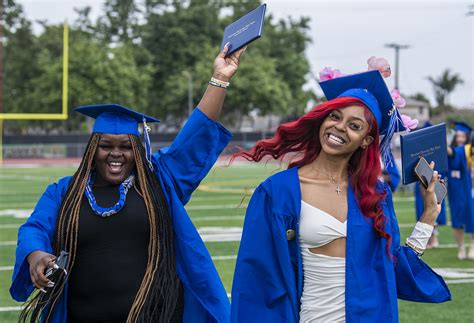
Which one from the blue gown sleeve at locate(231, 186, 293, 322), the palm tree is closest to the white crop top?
the blue gown sleeve at locate(231, 186, 293, 322)

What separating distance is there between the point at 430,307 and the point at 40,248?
489 cm

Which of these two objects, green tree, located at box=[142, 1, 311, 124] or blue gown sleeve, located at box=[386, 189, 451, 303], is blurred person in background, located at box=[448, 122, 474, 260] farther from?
green tree, located at box=[142, 1, 311, 124]

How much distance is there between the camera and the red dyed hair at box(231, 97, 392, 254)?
319 cm

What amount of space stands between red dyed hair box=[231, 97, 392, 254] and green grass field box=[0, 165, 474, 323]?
9.3 inches

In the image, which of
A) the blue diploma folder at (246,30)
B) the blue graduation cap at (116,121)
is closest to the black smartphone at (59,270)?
the blue graduation cap at (116,121)

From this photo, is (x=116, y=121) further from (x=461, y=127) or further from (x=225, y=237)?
(x=225, y=237)

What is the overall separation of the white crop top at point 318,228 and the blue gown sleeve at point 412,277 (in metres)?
0.28

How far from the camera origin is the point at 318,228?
3.12 meters

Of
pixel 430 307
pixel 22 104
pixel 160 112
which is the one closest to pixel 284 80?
pixel 160 112

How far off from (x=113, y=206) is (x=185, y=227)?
35 centimetres

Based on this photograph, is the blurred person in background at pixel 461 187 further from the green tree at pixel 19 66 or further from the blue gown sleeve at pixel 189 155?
the green tree at pixel 19 66

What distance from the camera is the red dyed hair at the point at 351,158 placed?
3193 millimetres

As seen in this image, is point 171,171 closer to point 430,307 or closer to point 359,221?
point 359,221

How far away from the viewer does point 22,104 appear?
2066 inches
